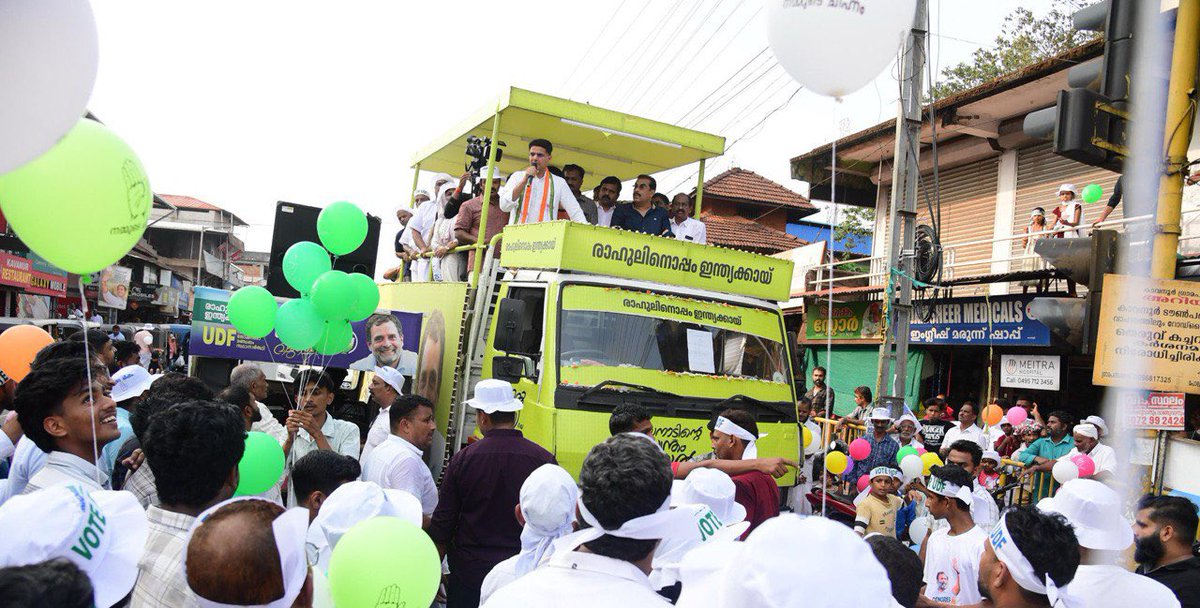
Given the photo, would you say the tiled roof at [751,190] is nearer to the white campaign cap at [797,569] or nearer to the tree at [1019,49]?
the tree at [1019,49]

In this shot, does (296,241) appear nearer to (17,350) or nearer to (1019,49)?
(17,350)

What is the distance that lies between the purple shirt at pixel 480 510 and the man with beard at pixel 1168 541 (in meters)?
3.01

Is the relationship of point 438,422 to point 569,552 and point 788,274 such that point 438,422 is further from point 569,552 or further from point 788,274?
point 569,552

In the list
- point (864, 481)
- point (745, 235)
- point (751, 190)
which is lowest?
point (864, 481)

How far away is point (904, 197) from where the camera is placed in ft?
32.7

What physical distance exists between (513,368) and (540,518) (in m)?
2.93

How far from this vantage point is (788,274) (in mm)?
7082

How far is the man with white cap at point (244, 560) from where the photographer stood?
2.00 meters

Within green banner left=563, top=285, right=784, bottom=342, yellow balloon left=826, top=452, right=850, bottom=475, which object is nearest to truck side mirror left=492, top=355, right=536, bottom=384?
green banner left=563, top=285, right=784, bottom=342

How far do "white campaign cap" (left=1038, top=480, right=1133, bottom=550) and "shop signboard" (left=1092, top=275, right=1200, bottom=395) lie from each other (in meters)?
2.40

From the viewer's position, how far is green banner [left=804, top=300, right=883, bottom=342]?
59.7 feet

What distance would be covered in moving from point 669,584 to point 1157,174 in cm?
535

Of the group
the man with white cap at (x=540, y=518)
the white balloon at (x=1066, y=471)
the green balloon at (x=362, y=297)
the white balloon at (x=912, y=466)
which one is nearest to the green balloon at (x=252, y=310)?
the green balloon at (x=362, y=297)

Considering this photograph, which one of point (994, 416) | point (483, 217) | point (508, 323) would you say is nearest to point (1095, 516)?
point (508, 323)
